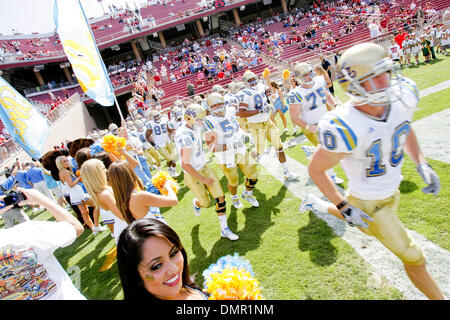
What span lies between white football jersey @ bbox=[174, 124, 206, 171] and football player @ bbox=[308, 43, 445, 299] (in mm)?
2374

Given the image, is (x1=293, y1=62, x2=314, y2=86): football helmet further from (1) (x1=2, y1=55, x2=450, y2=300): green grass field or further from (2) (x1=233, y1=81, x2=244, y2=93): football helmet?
(2) (x1=233, y1=81, x2=244, y2=93): football helmet

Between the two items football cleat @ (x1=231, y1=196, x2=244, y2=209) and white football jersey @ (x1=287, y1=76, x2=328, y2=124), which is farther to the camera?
football cleat @ (x1=231, y1=196, x2=244, y2=209)

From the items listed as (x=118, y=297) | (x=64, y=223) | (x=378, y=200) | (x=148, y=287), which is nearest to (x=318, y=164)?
(x=378, y=200)

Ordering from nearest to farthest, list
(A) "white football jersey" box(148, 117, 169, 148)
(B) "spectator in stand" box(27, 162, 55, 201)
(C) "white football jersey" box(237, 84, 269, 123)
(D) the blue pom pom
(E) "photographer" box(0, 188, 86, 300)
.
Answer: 1. (D) the blue pom pom
2. (E) "photographer" box(0, 188, 86, 300)
3. (C) "white football jersey" box(237, 84, 269, 123)
4. (A) "white football jersey" box(148, 117, 169, 148)
5. (B) "spectator in stand" box(27, 162, 55, 201)

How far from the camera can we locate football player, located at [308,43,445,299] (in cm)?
199

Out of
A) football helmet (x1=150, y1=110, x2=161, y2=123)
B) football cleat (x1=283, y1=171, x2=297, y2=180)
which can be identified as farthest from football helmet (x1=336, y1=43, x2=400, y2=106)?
football helmet (x1=150, y1=110, x2=161, y2=123)

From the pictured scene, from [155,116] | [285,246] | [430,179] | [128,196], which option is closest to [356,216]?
[430,179]

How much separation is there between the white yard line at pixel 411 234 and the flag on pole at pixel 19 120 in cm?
603

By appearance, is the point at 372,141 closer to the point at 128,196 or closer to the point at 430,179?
the point at 430,179

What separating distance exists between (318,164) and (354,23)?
29.0 meters

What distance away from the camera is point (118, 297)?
4.06 m

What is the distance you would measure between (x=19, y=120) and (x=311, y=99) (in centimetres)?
680

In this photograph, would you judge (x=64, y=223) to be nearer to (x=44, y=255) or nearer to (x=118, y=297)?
(x=44, y=255)

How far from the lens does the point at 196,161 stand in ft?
14.6
